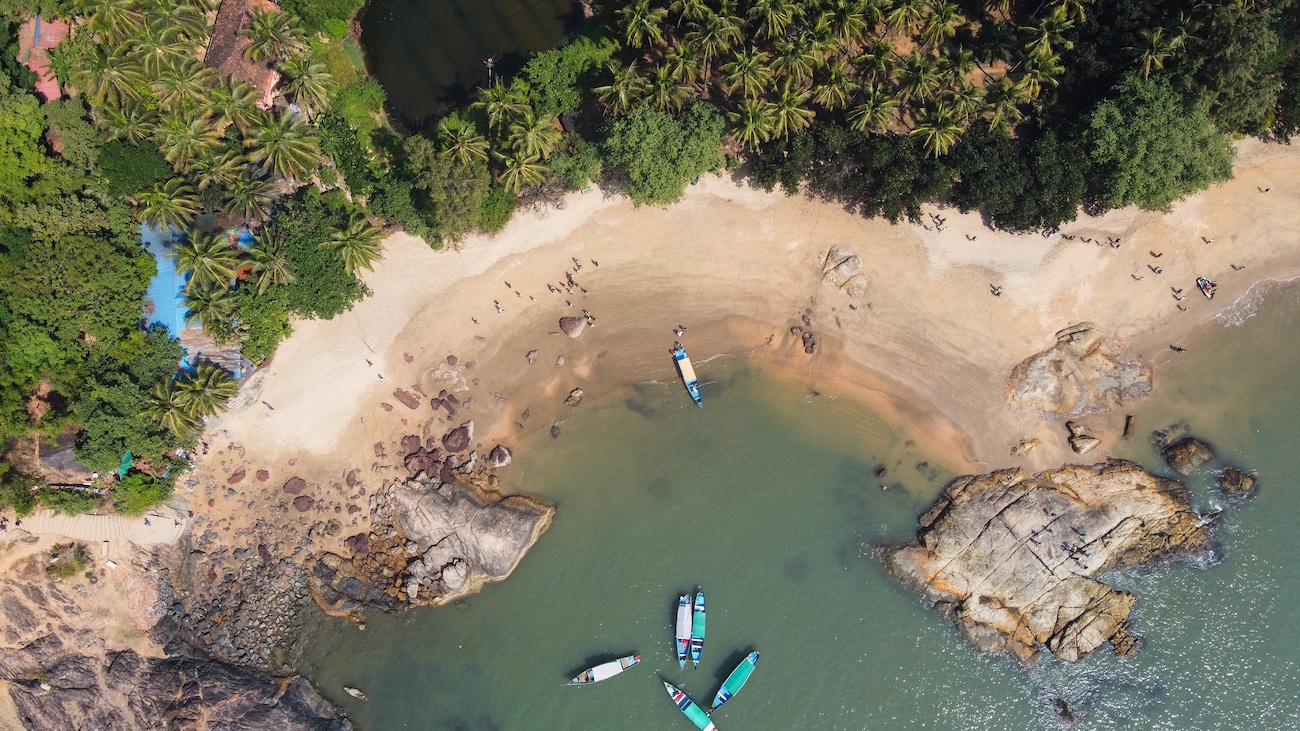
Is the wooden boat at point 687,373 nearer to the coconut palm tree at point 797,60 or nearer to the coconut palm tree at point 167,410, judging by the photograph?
the coconut palm tree at point 797,60

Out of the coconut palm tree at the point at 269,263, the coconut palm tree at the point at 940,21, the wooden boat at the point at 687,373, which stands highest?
the coconut palm tree at the point at 940,21

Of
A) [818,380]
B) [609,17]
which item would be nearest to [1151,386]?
[818,380]

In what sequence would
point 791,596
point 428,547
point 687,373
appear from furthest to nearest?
point 687,373 < point 791,596 < point 428,547

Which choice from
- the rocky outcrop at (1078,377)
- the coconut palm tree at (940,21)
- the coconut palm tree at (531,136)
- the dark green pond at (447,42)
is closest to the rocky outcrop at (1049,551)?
the rocky outcrop at (1078,377)

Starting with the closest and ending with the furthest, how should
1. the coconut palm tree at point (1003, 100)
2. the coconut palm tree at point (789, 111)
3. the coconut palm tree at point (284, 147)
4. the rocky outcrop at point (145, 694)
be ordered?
the coconut palm tree at point (789, 111), the coconut palm tree at point (284, 147), the coconut palm tree at point (1003, 100), the rocky outcrop at point (145, 694)

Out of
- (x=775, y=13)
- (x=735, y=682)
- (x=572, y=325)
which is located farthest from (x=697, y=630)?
(x=775, y=13)

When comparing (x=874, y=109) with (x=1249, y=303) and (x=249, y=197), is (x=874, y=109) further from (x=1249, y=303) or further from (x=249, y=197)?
(x=249, y=197)

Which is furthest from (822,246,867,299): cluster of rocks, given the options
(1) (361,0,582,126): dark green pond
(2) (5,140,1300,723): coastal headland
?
(1) (361,0,582,126): dark green pond
